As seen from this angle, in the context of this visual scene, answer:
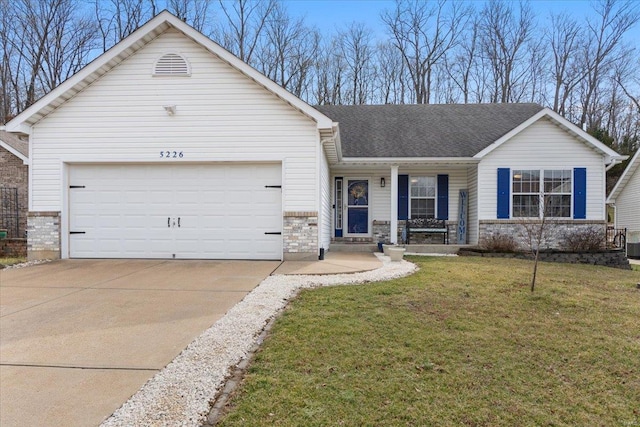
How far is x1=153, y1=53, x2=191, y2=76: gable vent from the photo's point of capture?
925 cm

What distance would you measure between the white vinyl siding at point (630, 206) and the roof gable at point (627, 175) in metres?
0.10

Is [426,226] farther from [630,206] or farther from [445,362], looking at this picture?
[630,206]

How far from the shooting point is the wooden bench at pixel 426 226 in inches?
515

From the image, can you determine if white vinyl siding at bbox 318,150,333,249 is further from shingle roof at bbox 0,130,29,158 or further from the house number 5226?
shingle roof at bbox 0,130,29,158

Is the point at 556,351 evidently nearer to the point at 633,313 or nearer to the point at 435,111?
the point at 633,313

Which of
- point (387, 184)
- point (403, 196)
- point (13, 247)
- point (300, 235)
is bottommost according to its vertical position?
point (13, 247)

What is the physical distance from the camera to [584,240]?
1148 cm

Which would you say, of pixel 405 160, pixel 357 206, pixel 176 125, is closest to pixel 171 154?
pixel 176 125

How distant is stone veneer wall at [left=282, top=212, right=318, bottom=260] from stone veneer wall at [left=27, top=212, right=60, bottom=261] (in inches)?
225

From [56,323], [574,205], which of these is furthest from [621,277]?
[56,323]

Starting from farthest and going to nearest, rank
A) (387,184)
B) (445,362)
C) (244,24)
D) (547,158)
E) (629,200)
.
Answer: (244,24)
(629,200)
(387,184)
(547,158)
(445,362)

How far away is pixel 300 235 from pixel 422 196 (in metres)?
6.19

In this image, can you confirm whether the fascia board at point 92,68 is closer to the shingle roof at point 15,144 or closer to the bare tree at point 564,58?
the shingle roof at point 15,144

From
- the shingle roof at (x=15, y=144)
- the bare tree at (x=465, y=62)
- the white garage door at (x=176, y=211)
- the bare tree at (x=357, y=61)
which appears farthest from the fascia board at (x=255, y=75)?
the bare tree at (x=465, y=62)
